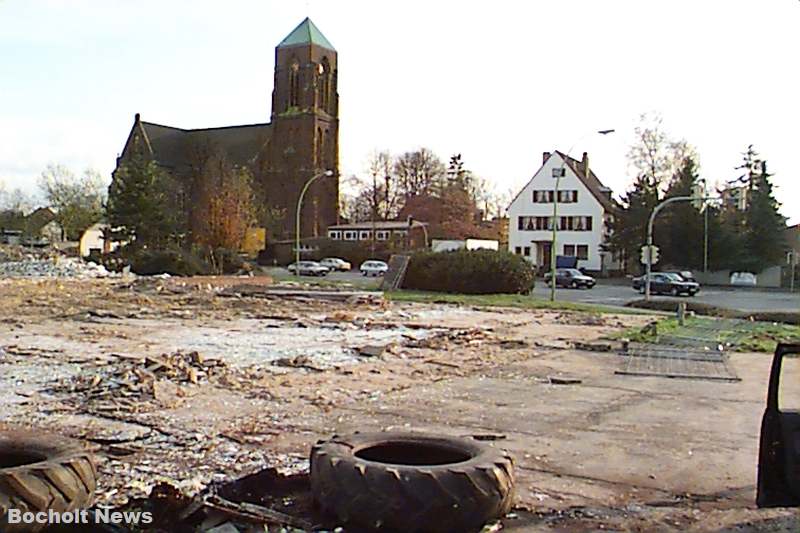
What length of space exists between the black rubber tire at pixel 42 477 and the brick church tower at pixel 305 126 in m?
101

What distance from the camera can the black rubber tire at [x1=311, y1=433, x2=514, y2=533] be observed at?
16.1 feet

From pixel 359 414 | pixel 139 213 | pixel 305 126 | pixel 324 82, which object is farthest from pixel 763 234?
pixel 359 414

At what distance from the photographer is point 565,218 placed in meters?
84.6

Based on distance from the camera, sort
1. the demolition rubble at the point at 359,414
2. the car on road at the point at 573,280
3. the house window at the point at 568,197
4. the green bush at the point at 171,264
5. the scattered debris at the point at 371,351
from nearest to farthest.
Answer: the demolition rubble at the point at 359,414 → the scattered debris at the point at 371,351 → the green bush at the point at 171,264 → the car on road at the point at 573,280 → the house window at the point at 568,197

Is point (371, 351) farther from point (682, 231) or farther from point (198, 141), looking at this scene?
point (198, 141)

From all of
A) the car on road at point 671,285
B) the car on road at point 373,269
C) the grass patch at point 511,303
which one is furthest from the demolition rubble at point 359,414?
the car on road at point 373,269

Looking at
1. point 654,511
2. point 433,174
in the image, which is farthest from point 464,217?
point 654,511

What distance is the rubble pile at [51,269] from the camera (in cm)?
4706

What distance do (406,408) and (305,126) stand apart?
102m

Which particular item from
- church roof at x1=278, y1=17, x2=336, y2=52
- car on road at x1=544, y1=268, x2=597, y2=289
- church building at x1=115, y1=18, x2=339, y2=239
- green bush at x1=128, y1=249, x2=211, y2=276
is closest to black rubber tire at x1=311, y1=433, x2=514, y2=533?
green bush at x1=128, y1=249, x2=211, y2=276

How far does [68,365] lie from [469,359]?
6.57 m

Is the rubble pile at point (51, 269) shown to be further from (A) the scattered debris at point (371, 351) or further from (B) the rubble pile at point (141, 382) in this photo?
(B) the rubble pile at point (141, 382)

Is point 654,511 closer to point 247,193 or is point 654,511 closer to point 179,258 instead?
point 179,258

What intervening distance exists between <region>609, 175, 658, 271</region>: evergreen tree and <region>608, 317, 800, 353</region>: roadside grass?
5119 centimetres
